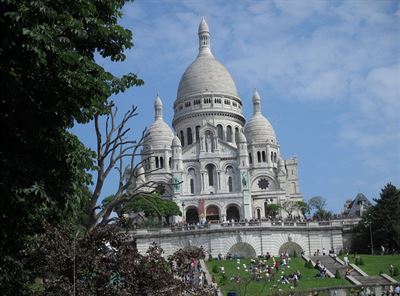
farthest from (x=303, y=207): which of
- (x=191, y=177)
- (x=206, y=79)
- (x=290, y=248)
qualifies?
(x=290, y=248)

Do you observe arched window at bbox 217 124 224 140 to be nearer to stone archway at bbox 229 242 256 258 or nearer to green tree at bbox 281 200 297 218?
green tree at bbox 281 200 297 218

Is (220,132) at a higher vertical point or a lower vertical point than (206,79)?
lower

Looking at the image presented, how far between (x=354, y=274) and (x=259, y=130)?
4982 cm

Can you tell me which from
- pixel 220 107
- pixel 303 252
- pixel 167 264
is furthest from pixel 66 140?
pixel 220 107

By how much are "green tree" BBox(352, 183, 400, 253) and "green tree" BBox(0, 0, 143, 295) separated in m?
43.4

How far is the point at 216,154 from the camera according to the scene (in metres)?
86.3

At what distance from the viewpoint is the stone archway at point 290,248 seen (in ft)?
195

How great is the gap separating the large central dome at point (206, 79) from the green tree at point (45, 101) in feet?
264

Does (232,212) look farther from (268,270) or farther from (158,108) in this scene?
(268,270)

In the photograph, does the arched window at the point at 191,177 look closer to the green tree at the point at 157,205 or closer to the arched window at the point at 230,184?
the arched window at the point at 230,184

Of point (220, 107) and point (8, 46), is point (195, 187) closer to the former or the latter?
point (220, 107)

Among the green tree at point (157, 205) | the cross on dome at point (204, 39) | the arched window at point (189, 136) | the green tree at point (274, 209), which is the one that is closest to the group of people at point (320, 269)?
the green tree at point (157, 205)

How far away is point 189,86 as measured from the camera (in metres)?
98.3

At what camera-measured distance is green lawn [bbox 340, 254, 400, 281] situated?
151 ft
